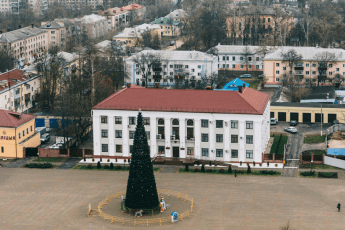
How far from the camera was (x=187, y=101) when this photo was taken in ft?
272

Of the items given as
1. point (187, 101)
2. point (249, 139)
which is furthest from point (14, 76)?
point (249, 139)

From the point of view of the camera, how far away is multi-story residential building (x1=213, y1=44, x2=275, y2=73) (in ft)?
461

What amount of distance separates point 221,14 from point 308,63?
6400 cm

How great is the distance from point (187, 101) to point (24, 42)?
311 ft

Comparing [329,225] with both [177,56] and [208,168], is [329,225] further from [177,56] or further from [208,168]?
[177,56]

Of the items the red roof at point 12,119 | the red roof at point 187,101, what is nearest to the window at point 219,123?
the red roof at point 187,101

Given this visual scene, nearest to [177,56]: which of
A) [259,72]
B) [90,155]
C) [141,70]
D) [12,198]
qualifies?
[141,70]

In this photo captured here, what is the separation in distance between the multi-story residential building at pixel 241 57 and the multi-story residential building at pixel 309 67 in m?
10.8

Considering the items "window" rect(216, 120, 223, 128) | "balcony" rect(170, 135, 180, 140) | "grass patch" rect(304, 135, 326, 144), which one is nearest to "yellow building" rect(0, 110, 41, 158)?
"balcony" rect(170, 135, 180, 140)

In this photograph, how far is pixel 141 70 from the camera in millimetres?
129000

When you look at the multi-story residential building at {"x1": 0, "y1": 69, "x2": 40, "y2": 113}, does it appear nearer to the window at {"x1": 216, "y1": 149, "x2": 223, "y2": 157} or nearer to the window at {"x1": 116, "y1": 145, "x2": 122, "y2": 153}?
the window at {"x1": 116, "y1": 145, "x2": 122, "y2": 153}

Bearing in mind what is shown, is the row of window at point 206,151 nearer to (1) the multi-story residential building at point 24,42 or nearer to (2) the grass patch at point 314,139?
(2) the grass patch at point 314,139

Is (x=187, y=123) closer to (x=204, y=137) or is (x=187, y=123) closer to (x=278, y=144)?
(x=204, y=137)

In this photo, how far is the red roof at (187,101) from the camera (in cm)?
8119
